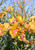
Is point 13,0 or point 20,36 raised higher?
point 13,0

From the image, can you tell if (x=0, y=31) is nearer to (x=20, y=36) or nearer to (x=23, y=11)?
(x=20, y=36)

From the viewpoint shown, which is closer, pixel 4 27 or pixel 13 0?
pixel 4 27

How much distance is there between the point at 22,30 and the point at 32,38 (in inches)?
3.3

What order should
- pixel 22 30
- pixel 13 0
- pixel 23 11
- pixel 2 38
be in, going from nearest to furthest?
pixel 22 30 → pixel 2 38 → pixel 23 11 → pixel 13 0

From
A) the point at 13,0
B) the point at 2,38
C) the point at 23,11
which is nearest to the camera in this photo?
the point at 2,38

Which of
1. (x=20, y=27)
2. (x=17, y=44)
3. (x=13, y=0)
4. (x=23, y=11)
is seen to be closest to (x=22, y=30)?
(x=20, y=27)

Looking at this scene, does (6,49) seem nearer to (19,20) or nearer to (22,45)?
(22,45)

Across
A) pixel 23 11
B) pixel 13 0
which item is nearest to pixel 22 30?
pixel 23 11

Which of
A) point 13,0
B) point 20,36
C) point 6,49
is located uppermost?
point 13,0

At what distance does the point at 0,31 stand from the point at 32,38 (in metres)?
0.17

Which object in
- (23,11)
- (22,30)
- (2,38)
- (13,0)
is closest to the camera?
(22,30)

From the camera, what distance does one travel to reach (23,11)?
3.10 ft

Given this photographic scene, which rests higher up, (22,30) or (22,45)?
(22,30)

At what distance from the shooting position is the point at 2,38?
620mm
